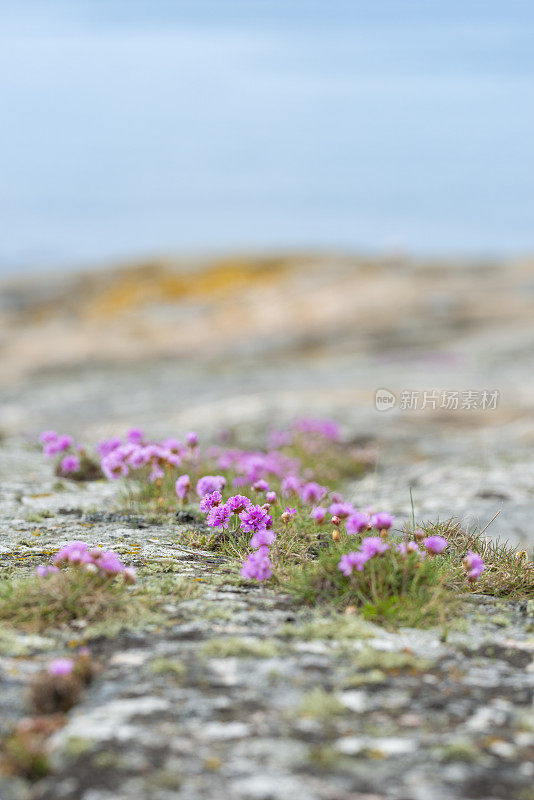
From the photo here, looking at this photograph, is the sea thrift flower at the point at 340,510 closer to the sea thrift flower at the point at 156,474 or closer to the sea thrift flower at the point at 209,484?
the sea thrift flower at the point at 209,484

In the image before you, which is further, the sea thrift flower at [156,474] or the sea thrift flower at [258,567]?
the sea thrift flower at [156,474]

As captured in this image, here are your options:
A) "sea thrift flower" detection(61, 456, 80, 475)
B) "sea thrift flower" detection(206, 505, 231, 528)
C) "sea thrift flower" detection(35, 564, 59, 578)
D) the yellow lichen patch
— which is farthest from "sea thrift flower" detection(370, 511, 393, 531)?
the yellow lichen patch

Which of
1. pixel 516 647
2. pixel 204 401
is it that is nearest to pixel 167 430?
pixel 204 401

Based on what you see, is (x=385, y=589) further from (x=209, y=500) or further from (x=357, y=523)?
(x=209, y=500)

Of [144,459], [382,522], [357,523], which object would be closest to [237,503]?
Answer: [357,523]

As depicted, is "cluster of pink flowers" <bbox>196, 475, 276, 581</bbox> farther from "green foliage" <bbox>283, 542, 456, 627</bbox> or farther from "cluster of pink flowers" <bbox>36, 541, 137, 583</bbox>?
"cluster of pink flowers" <bbox>36, 541, 137, 583</bbox>

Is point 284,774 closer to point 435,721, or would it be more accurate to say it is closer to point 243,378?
point 435,721

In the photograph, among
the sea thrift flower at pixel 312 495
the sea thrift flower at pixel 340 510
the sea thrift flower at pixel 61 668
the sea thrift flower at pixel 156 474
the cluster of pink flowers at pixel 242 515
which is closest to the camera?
the sea thrift flower at pixel 61 668

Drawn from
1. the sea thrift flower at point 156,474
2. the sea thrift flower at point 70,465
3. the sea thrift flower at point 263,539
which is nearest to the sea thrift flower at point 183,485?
the sea thrift flower at point 156,474
